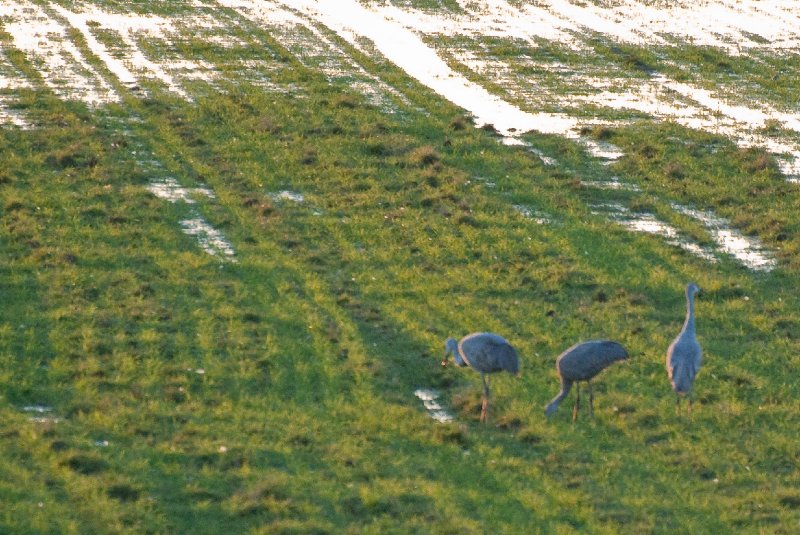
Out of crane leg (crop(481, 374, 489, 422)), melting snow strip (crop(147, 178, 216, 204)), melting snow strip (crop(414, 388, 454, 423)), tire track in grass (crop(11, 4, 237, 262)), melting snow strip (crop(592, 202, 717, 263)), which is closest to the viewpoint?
crane leg (crop(481, 374, 489, 422))

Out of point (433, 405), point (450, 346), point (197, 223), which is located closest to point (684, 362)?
point (450, 346)

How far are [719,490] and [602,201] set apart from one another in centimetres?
1249

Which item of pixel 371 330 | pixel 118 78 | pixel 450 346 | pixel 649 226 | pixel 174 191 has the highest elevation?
pixel 450 346

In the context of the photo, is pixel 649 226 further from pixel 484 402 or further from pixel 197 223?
pixel 484 402

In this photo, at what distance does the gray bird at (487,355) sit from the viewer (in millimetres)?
14695

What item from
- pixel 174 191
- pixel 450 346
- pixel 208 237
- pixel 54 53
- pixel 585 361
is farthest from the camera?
pixel 54 53

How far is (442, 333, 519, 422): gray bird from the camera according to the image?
48.2 feet

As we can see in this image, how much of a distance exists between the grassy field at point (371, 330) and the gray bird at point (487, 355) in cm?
45

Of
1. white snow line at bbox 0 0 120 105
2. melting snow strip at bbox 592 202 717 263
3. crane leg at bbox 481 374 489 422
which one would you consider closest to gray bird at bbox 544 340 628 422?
crane leg at bbox 481 374 489 422

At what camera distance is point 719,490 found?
13023 mm

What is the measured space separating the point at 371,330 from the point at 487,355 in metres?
3.30

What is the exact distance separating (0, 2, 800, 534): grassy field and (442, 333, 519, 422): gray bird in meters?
0.45

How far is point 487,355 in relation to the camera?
14789 millimetres

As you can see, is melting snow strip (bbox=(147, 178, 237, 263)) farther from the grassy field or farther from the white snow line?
the white snow line
